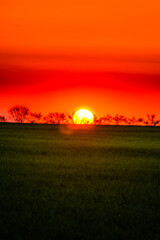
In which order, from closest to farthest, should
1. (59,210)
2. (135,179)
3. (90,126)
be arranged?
(59,210) < (135,179) < (90,126)

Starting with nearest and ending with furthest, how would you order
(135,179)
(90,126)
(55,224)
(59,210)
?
(55,224), (59,210), (135,179), (90,126)

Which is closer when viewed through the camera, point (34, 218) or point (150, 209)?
point (34, 218)

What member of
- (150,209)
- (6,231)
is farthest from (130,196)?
(6,231)

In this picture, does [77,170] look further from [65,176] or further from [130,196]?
[130,196]

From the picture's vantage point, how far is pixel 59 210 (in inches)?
334

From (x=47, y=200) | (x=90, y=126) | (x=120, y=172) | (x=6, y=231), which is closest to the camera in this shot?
(x=6, y=231)

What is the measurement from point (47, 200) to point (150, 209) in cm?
234

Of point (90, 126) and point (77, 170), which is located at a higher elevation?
point (90, 126)

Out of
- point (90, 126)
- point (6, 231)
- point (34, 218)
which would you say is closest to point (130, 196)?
point (34, 218)

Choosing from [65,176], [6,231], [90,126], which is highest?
[90,126]

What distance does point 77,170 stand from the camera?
15.2 metres

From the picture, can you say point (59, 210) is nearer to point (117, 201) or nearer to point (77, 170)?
point (117, 201)

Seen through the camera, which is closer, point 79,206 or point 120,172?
point 79,206

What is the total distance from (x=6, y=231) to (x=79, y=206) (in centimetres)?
221
